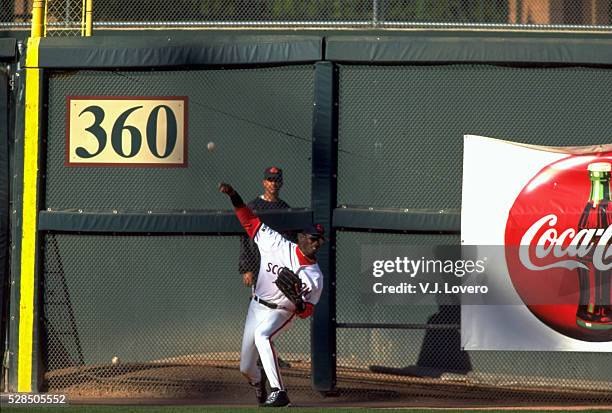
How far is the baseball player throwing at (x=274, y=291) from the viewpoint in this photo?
7169 millimetres

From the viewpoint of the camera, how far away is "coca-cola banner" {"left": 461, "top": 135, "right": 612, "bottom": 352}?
7.88 m

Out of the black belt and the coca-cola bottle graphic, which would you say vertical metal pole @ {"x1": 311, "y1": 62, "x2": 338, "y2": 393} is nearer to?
the black belt

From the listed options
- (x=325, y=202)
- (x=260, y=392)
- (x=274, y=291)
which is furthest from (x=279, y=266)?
(x=260, y=392)

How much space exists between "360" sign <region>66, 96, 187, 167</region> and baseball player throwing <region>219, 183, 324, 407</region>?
3.24ft

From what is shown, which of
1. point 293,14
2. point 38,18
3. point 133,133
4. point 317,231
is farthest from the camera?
point 293,14

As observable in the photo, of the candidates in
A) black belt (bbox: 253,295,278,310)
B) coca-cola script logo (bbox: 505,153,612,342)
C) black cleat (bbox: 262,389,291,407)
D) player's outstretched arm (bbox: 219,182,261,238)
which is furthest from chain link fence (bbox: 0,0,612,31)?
black cleat (bbox: 262,389,291,407)

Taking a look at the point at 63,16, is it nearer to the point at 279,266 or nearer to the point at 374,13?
the point at 374,13

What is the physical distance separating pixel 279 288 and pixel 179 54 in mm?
2130

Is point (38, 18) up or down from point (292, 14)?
down

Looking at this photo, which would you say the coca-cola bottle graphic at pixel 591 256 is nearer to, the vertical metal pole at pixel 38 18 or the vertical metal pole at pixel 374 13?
the vertical metal pole at pixel 374 13

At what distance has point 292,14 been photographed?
10.2 meters

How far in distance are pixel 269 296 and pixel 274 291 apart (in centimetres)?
5

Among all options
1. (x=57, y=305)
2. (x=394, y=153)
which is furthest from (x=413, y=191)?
(x=57, y=305)

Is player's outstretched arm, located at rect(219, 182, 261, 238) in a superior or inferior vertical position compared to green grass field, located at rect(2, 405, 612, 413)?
superior
